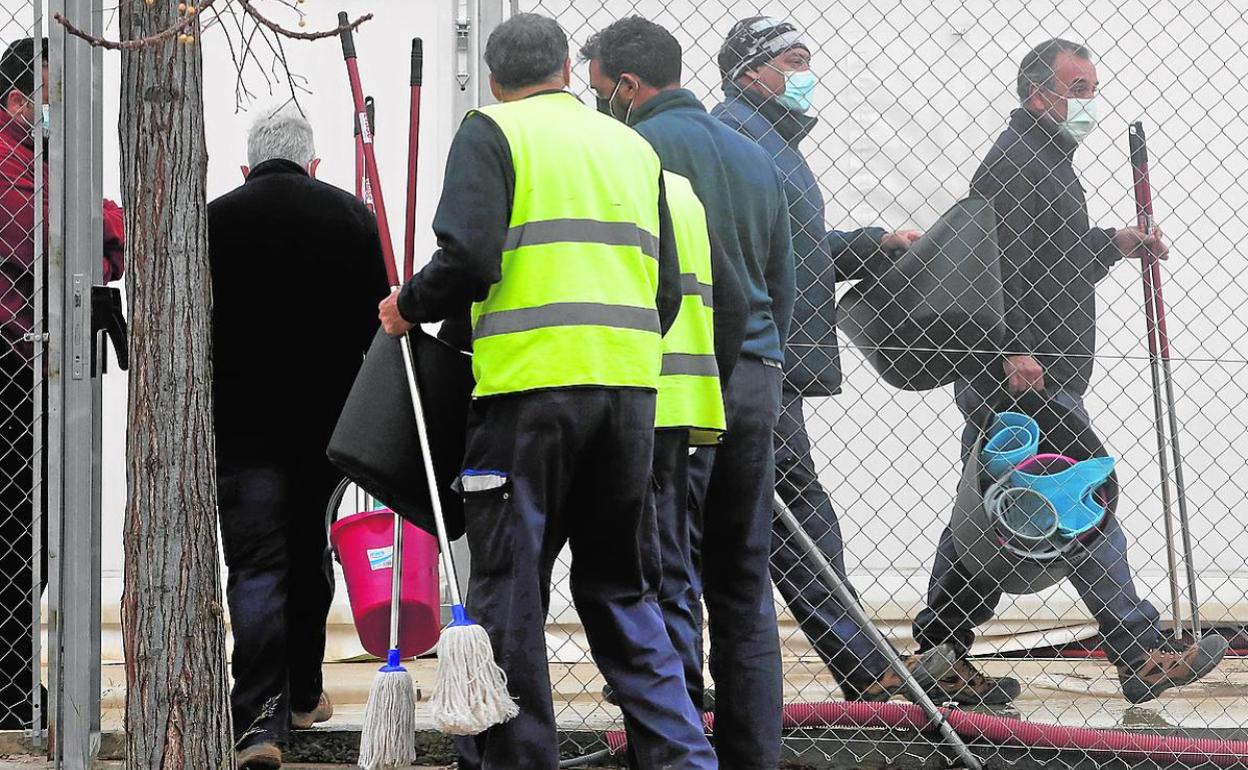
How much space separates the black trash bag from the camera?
16.9 feet

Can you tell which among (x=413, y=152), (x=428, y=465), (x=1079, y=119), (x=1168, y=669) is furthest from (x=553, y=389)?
(x=1168, y=669)

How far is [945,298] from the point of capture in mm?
5098

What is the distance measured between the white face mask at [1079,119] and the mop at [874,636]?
1592mm

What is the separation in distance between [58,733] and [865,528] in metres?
2.75

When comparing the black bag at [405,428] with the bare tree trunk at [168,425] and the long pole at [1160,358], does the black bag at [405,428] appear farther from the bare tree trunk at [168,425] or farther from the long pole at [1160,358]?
the long pole at [1160,358]

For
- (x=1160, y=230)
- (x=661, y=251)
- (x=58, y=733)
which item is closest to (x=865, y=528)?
(x=1160, y=230)

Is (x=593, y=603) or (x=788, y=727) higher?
(x=593, y=603)

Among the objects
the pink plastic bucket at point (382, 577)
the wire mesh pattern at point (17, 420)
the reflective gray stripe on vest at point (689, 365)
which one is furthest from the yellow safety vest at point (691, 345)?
the wire mesh pattern at point (17, 420)

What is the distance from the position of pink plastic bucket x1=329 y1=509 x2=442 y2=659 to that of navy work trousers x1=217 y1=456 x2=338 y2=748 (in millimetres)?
243

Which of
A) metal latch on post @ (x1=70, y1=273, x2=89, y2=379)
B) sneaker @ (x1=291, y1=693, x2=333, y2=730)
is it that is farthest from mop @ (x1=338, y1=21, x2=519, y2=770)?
sneaker @ (x1=291, y1=693, x2=333, y2=730)

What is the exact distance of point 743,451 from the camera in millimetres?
4266

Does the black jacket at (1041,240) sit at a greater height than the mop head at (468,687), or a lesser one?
greater

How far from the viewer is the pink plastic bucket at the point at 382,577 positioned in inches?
174

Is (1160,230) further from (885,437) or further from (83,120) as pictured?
(83,120)
